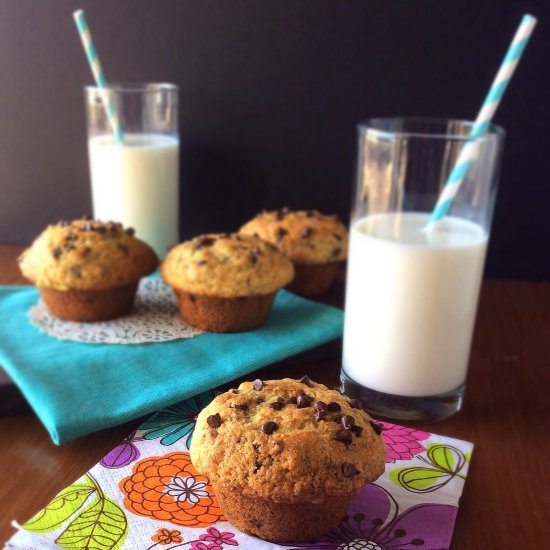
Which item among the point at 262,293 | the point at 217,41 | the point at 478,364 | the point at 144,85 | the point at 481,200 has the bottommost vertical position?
the point at 478,364

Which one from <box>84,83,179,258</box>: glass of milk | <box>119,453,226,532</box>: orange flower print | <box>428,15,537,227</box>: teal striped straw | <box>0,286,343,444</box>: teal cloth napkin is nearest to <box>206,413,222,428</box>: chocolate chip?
<box>119,453,226,532</box>: orange flower print

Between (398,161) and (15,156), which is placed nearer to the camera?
(398,161)

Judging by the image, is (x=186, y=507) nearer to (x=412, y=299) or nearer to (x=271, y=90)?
(x=412, y=299)

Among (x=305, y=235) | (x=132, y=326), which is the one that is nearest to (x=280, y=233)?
(x=305, y=235)

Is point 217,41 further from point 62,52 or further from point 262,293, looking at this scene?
point 262,293

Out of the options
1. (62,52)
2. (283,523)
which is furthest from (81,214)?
(283,523)

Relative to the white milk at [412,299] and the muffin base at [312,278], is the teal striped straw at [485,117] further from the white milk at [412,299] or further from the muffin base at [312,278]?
the muffin base at [312,278]

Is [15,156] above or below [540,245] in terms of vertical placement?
above

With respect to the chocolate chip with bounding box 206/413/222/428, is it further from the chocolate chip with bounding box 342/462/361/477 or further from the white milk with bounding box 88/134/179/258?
the white milk with bounding box 88/134/179/258
